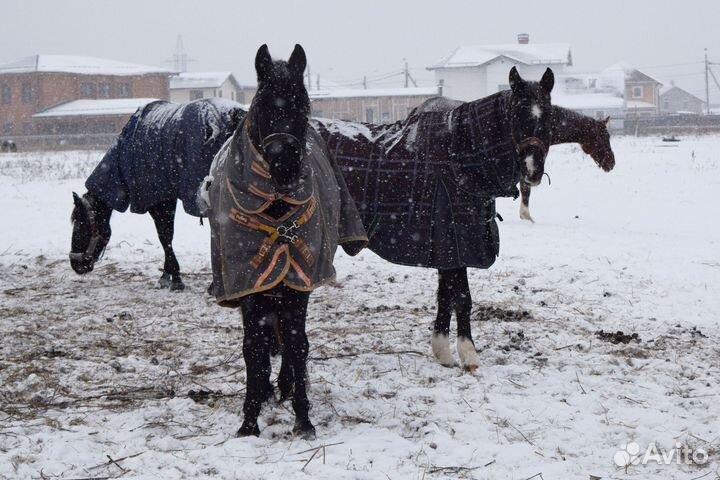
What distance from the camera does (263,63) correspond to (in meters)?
3.62

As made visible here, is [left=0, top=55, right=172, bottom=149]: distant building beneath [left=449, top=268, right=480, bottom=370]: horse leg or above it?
above

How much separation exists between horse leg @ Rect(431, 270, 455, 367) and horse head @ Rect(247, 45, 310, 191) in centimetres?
217

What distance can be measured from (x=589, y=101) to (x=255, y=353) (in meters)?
61.8

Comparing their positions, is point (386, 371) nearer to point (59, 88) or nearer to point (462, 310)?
point (462, 310)

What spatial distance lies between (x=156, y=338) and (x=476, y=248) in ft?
8.85

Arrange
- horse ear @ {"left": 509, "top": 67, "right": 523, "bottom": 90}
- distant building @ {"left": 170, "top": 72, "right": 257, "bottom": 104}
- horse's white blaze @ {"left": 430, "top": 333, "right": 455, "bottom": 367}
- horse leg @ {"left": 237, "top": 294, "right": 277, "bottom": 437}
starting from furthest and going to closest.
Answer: distant building @ {"left": 170, "top": 72, "right": 257, "bottom": 104} < horse's white blaze @ {"left": 430, "top": 333, "right": 455, "bottom": 367} < horse ear @ {"left": 509, "top": 67, "right": 523, "bottom": 90} < horse leg @ {"left": 237, "top": 294, "right": 277, "bottom": 437}

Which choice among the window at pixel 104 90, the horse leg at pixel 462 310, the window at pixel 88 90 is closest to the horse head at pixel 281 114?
the horse leg at pixel 462 310

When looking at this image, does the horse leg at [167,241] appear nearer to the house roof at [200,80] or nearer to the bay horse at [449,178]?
the bay horse at [449,178]

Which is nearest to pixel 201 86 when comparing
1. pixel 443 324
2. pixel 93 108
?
pixel 93 108

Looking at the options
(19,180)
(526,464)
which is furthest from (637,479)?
(19,180)

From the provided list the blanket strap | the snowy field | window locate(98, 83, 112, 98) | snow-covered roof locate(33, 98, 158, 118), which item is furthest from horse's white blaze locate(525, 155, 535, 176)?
window locate(98, 83, 112, 98)

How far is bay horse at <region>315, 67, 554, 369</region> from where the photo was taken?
5000mm

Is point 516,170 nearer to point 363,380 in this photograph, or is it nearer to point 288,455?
point 363,380

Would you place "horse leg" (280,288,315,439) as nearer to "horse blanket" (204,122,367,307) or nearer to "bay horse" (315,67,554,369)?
"horse blanket" (204,122,367,307)
